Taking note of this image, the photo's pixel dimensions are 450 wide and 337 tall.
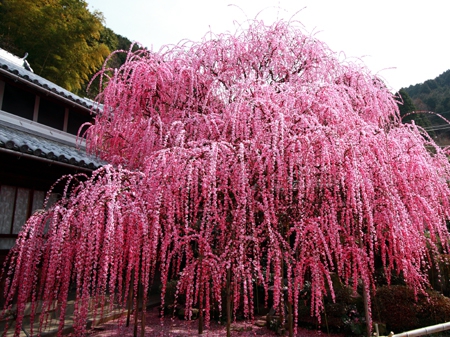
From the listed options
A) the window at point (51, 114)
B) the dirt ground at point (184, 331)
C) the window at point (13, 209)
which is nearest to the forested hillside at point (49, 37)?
the window at point (51, 114)

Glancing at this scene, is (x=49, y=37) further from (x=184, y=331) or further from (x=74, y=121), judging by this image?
(x=184, y=331)

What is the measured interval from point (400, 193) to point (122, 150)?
13.4 feet

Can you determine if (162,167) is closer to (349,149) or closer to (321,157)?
(321,157)

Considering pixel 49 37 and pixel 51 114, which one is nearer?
pixel 51 114

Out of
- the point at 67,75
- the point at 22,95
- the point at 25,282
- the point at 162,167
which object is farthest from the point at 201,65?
the point at 67,75

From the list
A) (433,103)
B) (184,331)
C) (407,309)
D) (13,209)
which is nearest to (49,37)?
(13,209)

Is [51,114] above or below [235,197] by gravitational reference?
above

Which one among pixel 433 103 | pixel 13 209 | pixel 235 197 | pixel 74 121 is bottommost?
pixel 235 197

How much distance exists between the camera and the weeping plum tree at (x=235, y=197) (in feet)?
10.1

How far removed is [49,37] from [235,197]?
1418 centimetres

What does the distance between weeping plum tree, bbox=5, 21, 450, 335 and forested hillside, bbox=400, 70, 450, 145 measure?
21.0m

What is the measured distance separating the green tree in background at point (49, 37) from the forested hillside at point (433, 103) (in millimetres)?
19275

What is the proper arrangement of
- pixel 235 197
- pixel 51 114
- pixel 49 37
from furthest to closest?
1. pixel 49 37
2. pixel 51 114
3. pixel 235 197

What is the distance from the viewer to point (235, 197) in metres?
3.24
